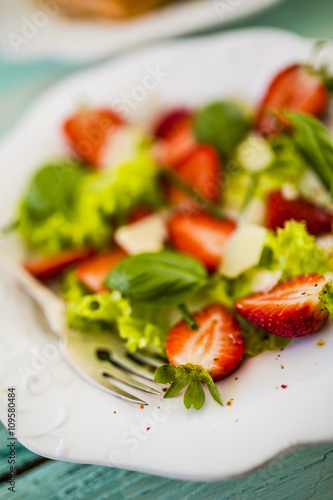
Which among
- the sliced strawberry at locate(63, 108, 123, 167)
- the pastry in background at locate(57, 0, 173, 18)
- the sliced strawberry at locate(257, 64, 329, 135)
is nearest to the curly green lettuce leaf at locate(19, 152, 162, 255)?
Result: the sliced strawberry at locate(63, 108, 123, 167)

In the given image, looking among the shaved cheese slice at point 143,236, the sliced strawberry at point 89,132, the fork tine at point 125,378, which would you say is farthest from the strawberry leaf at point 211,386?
the sliced strawberry at point 89,132

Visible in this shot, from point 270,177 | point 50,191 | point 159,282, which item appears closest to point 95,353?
point 159,282

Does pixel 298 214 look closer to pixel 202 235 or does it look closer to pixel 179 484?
pixel 202 235

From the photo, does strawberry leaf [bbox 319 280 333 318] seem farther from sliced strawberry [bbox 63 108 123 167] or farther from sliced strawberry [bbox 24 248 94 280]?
sliced strawberry [bbox 63 108 123 167]

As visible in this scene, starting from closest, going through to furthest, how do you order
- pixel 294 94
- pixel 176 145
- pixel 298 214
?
1. pixel 298 214
2. pixel 294 94
3. pixel 176 145

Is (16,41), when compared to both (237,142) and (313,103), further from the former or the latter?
(313,103)

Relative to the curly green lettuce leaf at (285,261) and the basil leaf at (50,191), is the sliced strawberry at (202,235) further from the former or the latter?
the basil leaf at (50,191)

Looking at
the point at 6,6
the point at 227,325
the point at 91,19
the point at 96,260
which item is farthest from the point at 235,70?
the point at 6,6
